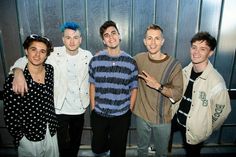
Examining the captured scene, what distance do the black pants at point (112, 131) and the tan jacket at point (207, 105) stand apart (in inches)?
30.6

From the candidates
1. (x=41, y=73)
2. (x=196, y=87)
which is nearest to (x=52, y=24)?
(x=41, y=73)

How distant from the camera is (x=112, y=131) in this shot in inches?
117

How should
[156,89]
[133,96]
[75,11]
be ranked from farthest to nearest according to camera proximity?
1. [75,11]
2. [133,96]
3. [156,89]

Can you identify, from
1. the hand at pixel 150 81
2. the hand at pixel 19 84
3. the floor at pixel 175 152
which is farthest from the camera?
the floor at pixel 175 152

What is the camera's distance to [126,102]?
2.85m

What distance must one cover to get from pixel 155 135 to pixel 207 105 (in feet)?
2.47

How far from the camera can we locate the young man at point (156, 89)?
265 cm

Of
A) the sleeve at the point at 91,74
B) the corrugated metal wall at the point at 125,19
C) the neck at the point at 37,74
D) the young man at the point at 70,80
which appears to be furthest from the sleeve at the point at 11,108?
the corrugated metal wall at the point at 125,19

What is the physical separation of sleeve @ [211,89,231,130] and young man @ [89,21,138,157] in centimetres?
93

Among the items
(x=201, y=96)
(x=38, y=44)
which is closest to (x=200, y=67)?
(x=201, y=96)

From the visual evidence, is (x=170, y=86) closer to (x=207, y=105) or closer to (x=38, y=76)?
(x=207, y=105)

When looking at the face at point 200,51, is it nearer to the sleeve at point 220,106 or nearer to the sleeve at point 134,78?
the sleeve at point 220,106

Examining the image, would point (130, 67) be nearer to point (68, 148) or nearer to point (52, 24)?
point (52, 24)

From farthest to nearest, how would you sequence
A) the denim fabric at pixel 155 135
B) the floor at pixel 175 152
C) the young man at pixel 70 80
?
the floor at pixel 175 152 < the denim fabric at pixel 155 135 < the young man at pixel 70 80
